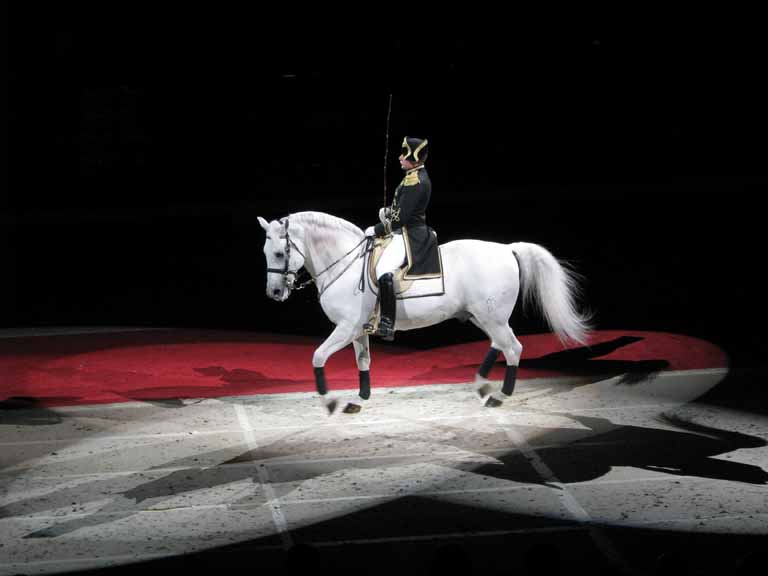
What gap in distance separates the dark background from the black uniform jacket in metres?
6.41

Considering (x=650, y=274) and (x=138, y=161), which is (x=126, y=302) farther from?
(x=650, y=274)

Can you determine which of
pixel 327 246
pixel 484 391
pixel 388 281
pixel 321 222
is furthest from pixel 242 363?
pixel 484 391

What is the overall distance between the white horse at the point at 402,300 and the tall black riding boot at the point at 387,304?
12cm

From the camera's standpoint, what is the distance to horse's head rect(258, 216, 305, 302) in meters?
8.69

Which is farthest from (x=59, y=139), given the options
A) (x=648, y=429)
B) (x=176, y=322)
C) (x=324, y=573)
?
(x=324, y=573)

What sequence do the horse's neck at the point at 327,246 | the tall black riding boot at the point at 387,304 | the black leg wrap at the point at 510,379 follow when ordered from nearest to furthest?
the tall black riding boot at the point at 387,304, the horse's neck at the point at 327,246, the black leg wrap at the point at 510,379

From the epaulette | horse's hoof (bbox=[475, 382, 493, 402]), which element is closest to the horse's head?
the epaulette

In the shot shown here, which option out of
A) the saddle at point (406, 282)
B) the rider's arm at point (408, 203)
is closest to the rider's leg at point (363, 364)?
the saddle at point (406, 282)

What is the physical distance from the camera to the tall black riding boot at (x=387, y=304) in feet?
28.8

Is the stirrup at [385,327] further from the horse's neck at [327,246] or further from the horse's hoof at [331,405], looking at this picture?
the horse's hoof at [331,405]

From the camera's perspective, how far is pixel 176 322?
41.5 feet

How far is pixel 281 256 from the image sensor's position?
8.73 metres

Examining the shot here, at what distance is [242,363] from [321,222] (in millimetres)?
2365

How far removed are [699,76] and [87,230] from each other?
32.2 feet
